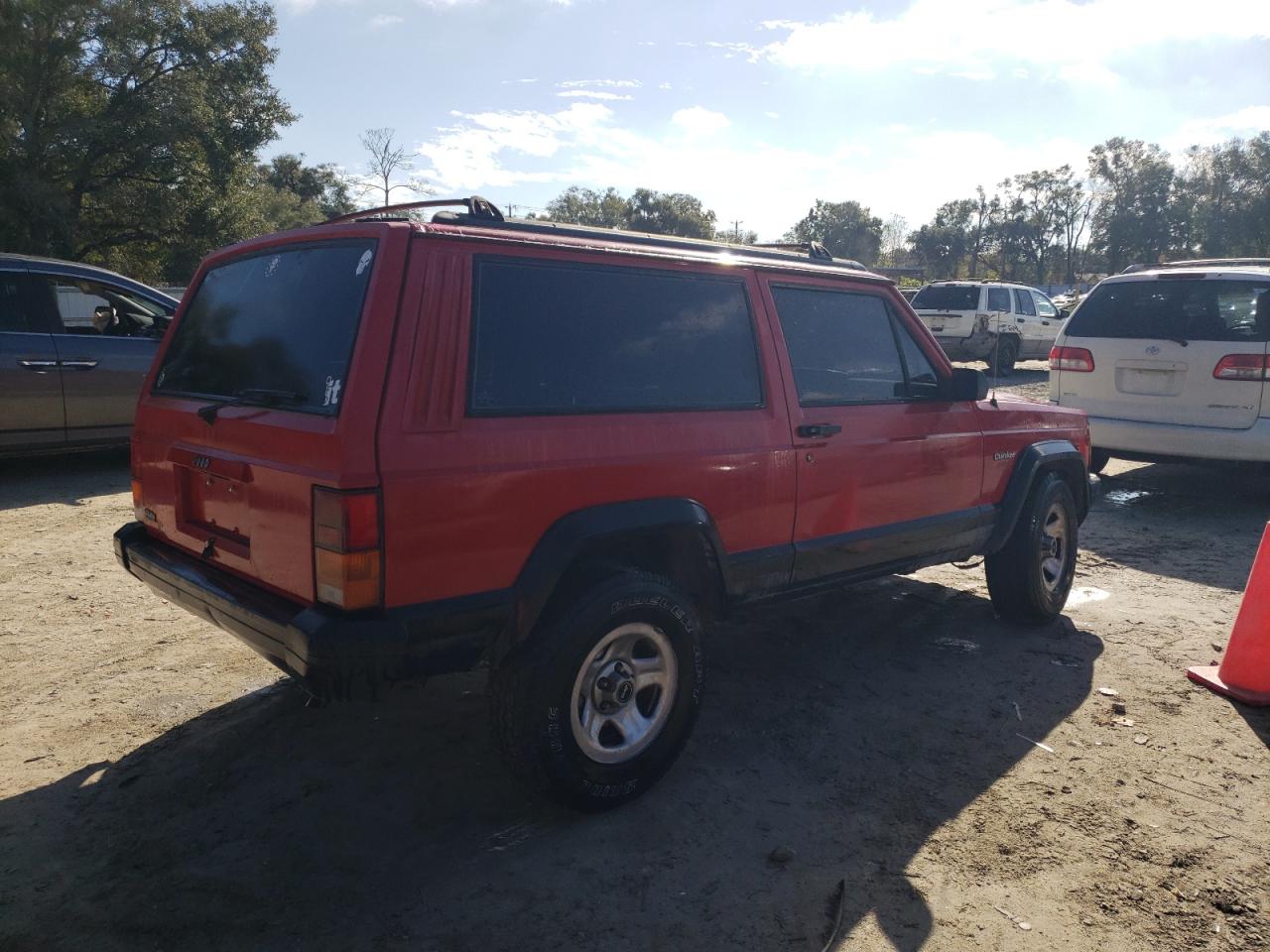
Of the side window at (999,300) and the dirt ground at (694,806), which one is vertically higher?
the side window at (999,300)

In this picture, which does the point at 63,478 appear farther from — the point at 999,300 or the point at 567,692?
the point at 999,300

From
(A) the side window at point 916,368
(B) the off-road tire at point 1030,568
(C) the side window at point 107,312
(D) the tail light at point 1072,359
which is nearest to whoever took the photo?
(A) the side window at point 916,368

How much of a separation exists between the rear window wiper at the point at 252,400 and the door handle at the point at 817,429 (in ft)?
6.08

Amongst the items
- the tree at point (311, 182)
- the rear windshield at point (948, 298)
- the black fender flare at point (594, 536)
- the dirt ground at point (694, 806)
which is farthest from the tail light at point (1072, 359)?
the tree at point (311, 182)

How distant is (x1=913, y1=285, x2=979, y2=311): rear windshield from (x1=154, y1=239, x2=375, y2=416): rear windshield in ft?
54.9

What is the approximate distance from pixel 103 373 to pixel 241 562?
5591 millimetres

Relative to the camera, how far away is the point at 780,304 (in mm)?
3689

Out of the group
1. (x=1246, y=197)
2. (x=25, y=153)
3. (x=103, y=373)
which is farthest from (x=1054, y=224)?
(x=103, y=373)

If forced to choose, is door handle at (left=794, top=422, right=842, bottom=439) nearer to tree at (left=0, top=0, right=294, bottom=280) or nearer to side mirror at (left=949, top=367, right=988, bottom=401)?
side mirror at (left=949, top=367, right=988, bottom=401)

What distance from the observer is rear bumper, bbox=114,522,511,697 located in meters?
2.48

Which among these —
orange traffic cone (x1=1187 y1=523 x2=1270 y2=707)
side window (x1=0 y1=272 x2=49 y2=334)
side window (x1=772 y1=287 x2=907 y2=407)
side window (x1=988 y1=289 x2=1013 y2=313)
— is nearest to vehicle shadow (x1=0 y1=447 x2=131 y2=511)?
side window (x1=0 y1=272 x2=49 y2=334)

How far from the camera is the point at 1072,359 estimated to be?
7.90 meters

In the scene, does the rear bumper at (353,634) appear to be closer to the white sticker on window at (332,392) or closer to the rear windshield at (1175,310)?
the white sticker on window at (332,392)

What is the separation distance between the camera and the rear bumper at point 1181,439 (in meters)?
6.92
